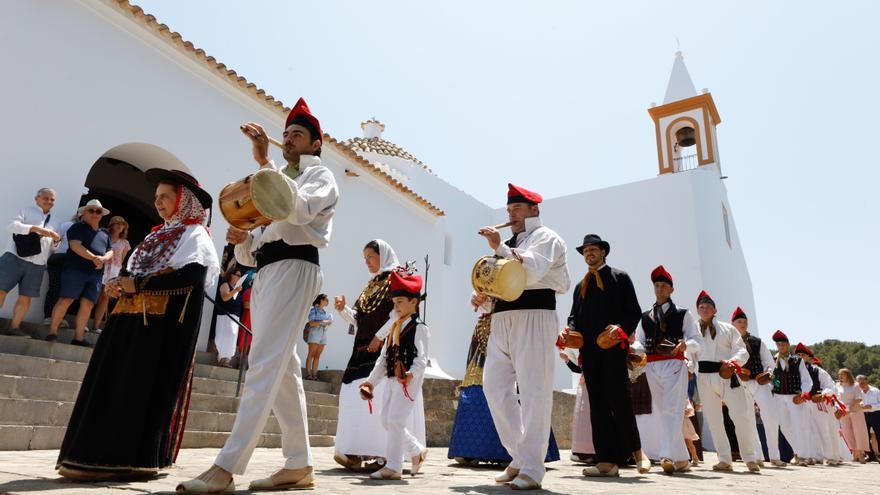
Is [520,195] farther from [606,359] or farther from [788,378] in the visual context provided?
[788,378]

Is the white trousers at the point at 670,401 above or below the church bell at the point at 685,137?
below

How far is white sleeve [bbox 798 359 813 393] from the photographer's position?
32.2 feet

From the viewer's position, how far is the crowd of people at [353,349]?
3.11 m

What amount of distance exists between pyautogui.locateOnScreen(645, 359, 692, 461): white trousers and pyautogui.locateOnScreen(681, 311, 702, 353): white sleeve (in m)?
0.20

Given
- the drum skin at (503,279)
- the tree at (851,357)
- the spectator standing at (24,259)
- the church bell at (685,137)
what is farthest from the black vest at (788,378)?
the tree at (851,357)

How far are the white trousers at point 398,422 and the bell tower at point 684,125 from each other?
64.6 feet

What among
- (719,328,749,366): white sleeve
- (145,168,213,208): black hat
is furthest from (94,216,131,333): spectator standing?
(719,328,749,366): white sleeve

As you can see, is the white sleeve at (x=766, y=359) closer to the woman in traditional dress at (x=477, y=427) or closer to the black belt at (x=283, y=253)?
the woman in traditional dress at (x=477, y=427)

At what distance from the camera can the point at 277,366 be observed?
9.79 feet

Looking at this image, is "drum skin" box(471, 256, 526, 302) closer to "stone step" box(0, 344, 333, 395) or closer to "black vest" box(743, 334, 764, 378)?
"stone step" box(0, 344, 333, 395)

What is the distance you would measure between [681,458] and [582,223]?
634 inches

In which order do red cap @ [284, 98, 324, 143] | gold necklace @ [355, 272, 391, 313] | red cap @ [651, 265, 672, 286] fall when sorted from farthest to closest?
1. red cap @ [651, 265, 672, 286]
2. gold necklace @ [355, 272, 391, 313]
3. red cap @ [284, 98, 324, 143]

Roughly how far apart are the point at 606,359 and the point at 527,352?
1.61m

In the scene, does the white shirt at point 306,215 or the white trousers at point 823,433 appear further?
the white trousers at point 823,433
